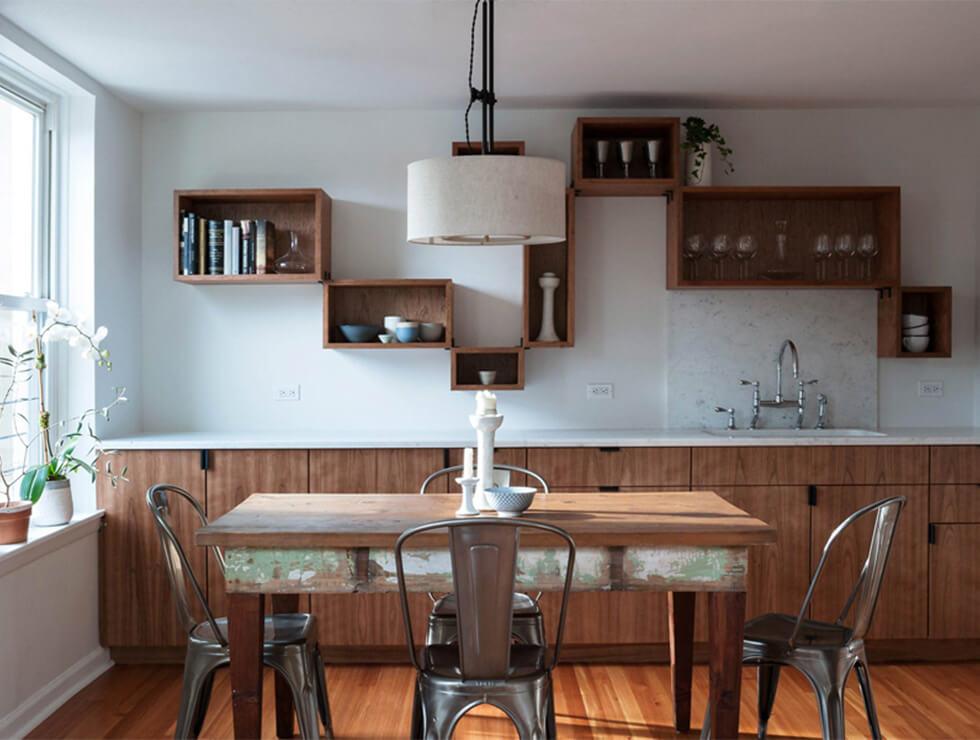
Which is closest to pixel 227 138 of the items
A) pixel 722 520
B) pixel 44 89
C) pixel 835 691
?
pixel 44 89

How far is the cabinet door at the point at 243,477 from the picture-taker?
3.81m

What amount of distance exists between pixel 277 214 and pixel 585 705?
2.56 metres

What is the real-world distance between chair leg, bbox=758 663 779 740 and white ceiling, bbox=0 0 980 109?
2.13 m

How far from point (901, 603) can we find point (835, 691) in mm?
1492

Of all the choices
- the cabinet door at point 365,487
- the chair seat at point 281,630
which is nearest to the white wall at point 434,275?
the cabinet door at point 365,487

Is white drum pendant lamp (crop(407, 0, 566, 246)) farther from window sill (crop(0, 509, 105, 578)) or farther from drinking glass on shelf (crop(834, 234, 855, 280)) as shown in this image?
drinking glass on shelf (crop(834, 234, 855, 280))

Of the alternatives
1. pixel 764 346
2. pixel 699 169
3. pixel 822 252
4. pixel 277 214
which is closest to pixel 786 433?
pixel 764 346

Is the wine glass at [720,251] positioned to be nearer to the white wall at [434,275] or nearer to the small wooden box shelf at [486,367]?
the white wall at [434,275]

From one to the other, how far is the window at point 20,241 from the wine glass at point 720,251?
2.84 metres

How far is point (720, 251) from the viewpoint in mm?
4203

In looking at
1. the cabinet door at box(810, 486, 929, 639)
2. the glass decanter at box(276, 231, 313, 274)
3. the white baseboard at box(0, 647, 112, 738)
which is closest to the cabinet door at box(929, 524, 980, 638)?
the cabinet door at box(810, 486, 929, 639)

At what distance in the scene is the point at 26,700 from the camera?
3168mm

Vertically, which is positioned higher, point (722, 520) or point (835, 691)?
point (722, 520)

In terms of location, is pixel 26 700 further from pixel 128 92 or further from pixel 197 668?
pixel 128 92
